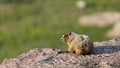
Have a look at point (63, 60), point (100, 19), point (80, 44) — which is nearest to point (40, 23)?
point (100, 19)

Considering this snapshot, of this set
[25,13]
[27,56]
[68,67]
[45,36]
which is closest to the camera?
[68,67]

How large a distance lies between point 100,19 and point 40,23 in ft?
12.3

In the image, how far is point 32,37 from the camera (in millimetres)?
31109

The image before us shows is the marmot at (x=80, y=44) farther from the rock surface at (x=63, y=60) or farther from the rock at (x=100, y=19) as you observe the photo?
the rock at (x=100, y=19)

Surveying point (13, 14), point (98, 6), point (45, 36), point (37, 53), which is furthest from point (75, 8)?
point (37, 53)

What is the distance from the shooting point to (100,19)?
3356cm

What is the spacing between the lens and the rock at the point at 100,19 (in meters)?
32.7

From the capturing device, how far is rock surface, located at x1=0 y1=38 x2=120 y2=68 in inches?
364

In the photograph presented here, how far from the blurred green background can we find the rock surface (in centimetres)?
1675

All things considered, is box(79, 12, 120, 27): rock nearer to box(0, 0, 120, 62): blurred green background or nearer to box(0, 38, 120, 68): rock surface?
box(0, 0, 120, 62): blurred green background

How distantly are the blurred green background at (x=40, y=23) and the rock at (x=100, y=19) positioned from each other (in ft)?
1.86

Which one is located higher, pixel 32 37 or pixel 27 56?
pixel 32 37

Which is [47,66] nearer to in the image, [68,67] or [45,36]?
[68,67]

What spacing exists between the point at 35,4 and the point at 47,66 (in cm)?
2876
